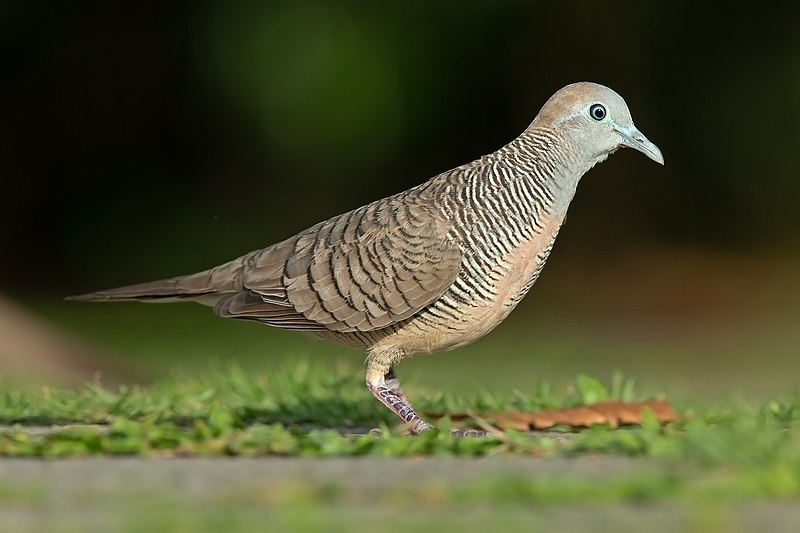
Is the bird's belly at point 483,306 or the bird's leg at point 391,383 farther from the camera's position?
the bird's leg at point 391,383

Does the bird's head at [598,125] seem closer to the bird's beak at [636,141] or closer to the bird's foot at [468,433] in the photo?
the bird's beak at [636,141]

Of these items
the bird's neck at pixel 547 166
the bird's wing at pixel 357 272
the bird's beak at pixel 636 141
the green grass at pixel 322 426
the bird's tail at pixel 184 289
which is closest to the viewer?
the green grass at pixel 322 426

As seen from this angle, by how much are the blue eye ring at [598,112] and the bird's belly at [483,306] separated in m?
0.55

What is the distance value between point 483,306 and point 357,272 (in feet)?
2.14

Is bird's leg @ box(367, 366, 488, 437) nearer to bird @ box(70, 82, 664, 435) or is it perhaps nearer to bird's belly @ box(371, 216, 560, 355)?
bird @ box(70, 82, 664, 435)

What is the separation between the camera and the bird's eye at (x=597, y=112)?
19.5ft

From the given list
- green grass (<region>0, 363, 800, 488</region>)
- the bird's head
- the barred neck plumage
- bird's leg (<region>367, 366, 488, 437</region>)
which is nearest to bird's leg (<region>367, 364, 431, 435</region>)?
bird's leg (<region>367, 366, 488, 437</region>)

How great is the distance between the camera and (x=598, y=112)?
594 cm

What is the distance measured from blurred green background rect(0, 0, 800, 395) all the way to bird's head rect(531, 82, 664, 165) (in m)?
7.39

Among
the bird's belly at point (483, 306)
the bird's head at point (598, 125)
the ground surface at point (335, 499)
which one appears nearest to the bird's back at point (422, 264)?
the bird's belly at point (483, 306)

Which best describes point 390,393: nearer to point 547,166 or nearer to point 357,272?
point 357,272

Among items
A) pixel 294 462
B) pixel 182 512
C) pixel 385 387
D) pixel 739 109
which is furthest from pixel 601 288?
pixel 182 512

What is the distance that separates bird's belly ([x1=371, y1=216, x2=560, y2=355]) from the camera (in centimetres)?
553

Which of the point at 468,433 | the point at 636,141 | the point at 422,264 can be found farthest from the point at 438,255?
the point at 636,141
